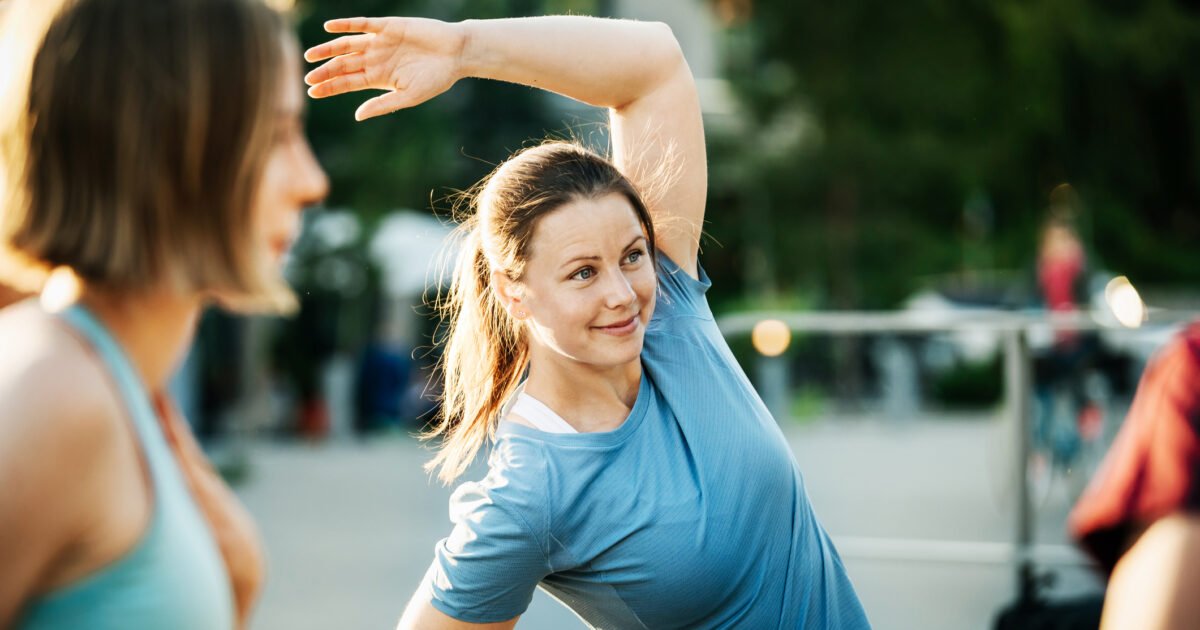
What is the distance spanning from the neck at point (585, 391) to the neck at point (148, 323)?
2.67 ft

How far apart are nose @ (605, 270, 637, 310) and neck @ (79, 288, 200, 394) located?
0.79 meters

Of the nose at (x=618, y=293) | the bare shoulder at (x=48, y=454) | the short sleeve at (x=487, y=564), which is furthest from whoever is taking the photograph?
the nose at (x=618, y=293)

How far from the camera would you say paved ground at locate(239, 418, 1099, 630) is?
19.6 ft

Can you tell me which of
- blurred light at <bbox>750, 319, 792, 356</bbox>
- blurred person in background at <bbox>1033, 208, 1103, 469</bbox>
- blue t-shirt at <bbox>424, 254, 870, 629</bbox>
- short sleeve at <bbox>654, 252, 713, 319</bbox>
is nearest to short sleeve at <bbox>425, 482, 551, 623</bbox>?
blue t-shirt at <bbox>424, 254, 870, 629</bbox>

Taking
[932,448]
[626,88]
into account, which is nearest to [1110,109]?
[932,448]

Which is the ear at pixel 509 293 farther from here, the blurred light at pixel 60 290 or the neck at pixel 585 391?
the blurred light at pixel 60 290

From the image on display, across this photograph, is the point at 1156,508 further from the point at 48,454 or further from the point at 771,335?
the point at 771,335

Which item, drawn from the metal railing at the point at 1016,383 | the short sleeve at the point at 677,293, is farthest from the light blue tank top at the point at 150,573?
the metal railing at the point at 1016,383

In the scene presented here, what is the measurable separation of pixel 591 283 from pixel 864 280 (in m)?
19.1

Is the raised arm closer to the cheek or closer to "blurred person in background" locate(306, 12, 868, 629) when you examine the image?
"blurred person in background" locate(306, 12, 868, 629)

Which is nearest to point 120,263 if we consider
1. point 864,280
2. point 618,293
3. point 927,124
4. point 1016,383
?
point 618,293

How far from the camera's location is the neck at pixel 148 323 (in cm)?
129

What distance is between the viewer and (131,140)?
A: 4.10 feet

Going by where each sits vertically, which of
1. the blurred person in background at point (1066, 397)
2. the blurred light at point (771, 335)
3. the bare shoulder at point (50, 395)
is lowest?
the blurred person in background at point (1066, 397)
